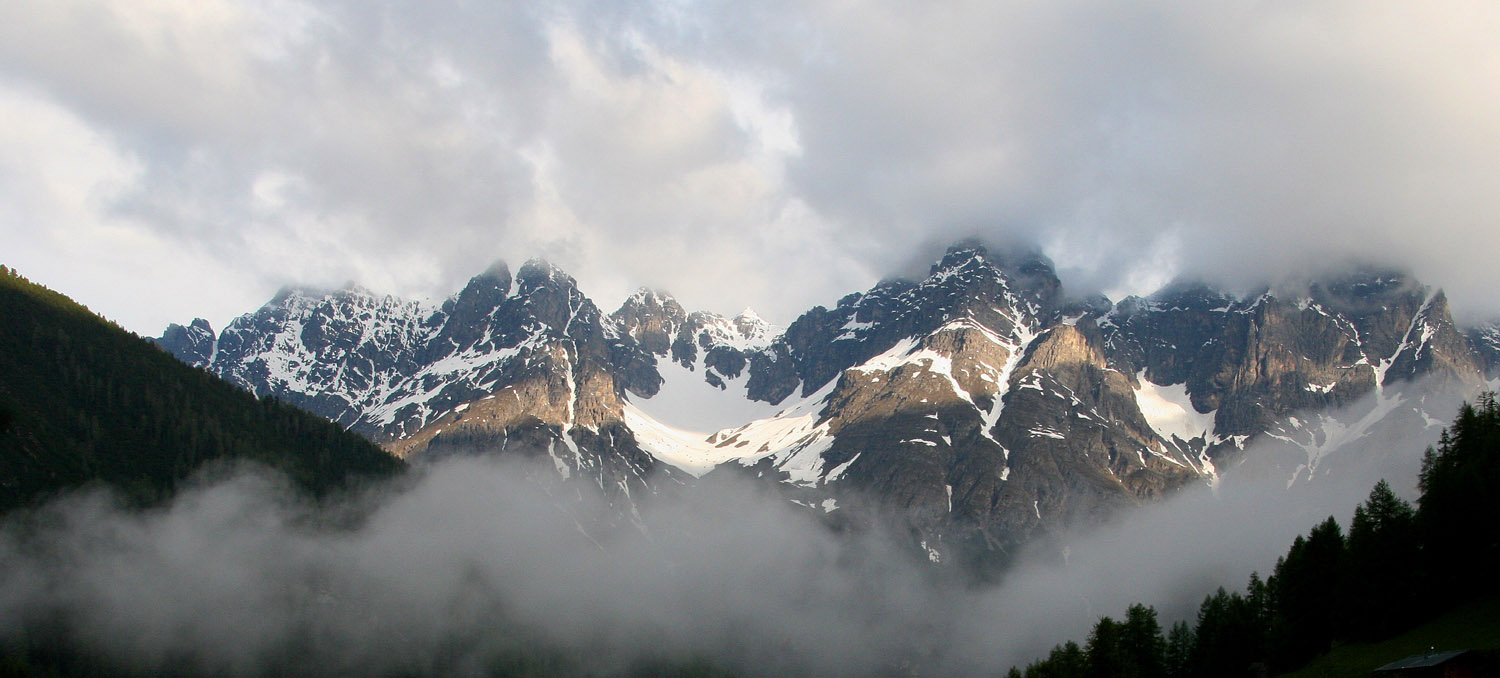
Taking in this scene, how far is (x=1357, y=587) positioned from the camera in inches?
3600

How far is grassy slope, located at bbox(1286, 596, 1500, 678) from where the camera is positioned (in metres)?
77.1

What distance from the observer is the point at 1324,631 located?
311 ft

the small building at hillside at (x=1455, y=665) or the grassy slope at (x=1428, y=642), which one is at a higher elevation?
the grassy slope at (x=1428, y=642)

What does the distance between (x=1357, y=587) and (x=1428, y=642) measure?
11121 mm

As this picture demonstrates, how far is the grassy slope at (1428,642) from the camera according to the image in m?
77.1

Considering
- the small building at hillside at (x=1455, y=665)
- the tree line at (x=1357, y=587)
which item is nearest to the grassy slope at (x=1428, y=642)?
the tree line at (x=1357, y=587)

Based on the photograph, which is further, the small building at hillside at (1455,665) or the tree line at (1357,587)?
the tree line at (1357,587)

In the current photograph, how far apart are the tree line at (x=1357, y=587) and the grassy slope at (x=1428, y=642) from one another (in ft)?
6.70

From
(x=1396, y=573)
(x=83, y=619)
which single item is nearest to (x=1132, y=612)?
(x=1396, y=573)

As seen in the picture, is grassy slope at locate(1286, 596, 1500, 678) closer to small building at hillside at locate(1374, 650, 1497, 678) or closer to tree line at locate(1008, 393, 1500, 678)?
tree line at locate(1008, 393, 1500, 678)

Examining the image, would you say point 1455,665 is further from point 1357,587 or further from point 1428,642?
point 1357,587

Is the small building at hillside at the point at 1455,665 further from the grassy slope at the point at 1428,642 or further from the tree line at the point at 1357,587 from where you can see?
the tree line at the point at 1357,587

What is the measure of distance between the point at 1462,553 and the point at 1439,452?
26.6 meters

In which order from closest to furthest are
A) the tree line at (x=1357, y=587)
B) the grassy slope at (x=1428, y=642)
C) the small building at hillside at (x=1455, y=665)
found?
the small building at hillside at (x=1455, y=665) → the grassy slope at (x=1428, y=642) → the tree line at (x=1357, y=587)
